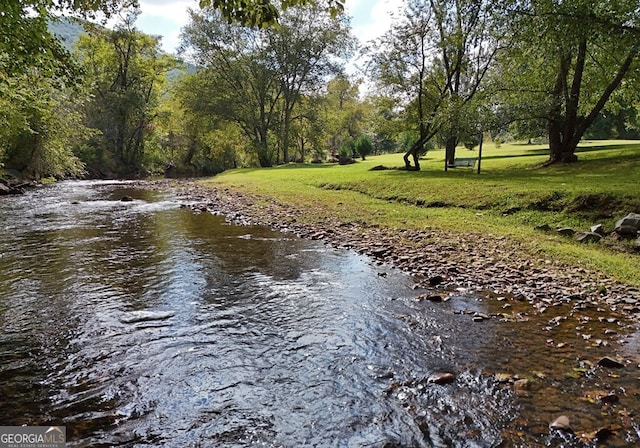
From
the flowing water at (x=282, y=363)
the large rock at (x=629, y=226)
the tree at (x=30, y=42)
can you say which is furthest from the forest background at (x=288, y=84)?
the large rock at (x=629, y=226)

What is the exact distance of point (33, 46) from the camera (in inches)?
353

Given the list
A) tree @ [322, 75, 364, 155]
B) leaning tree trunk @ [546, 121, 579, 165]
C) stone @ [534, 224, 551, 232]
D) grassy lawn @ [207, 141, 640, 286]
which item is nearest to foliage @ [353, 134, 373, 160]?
tree @ [322, 75, 364, 155]

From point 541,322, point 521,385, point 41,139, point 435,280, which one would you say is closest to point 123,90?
point 41,139

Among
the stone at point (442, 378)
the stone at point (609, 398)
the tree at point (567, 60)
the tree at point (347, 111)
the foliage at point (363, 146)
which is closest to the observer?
the stone at point (609, 398)

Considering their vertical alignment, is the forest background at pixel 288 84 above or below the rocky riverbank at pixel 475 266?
above

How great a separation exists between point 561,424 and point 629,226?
27.2 feet

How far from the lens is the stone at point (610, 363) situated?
426 centimetres

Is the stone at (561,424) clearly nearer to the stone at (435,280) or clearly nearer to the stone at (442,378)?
the stone at (442,378)

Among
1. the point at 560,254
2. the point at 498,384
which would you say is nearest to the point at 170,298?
the point at 498,384

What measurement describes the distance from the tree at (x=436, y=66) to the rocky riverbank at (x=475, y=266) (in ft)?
48.1

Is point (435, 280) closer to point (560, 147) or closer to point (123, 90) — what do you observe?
point (560, 147)

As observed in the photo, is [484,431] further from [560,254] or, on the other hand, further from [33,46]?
[33,46]

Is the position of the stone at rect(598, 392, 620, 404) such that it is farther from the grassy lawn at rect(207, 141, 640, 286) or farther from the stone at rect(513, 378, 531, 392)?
the grassy lawn at rect(207, 141, 640, 286)

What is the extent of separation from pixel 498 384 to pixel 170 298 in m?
4.89
